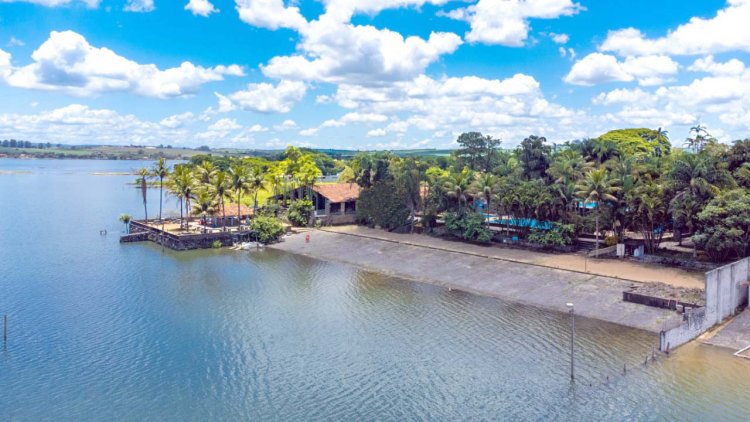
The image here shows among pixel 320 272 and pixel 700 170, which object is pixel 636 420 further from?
pixel 320 272

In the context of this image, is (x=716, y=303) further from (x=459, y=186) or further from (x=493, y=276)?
(x=459, y=186)

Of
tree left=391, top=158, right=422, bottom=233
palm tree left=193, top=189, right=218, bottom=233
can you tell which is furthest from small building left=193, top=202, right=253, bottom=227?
tree left=391, top=158, right=422, bottom=233

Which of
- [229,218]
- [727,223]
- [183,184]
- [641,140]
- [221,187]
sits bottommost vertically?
[229,218]

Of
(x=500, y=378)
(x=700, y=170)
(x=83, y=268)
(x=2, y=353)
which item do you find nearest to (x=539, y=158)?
(x=700, y=170)

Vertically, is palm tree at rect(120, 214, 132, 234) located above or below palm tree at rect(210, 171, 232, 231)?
below

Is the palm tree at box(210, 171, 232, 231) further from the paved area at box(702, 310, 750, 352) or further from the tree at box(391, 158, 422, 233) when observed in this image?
the paved area at box(702, 310, 750, 352)

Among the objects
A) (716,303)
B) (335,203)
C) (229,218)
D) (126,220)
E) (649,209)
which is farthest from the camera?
(335,203)

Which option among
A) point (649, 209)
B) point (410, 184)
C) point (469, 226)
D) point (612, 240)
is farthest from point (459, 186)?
A: point (649, 209)
